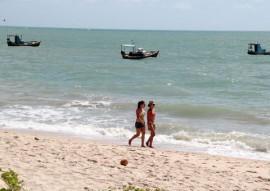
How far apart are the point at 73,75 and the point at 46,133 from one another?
2277 centimetres

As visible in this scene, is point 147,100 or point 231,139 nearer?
point 231,139

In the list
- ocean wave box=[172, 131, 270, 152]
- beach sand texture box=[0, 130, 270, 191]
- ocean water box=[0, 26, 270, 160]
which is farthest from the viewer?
ocean water box=[0, 26, 270, 160]

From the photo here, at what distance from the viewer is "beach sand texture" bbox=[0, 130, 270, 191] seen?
9.02 metres

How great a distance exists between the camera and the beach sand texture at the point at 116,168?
902 centimetres

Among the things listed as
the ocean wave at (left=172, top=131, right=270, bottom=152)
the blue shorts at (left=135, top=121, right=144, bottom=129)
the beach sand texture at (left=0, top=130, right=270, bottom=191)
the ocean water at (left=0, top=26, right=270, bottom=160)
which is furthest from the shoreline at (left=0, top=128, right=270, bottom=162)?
the blue shorts at (left=135, top=121, right=144, bottom=129)

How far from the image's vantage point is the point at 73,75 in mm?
39094

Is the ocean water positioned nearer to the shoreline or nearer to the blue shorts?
the shoreline

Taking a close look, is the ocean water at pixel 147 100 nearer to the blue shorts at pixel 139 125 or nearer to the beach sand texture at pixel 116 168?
the blue shorts at pixel 139 125

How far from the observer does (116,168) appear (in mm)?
10375

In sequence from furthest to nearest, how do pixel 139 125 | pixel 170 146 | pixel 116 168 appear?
pixel 170 146 < pixel 139 125 < pixel 116 168

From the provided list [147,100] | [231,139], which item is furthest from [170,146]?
[147,100]

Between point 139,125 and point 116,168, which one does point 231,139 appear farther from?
point 116,168

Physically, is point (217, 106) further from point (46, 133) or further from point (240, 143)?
point (46, 133)

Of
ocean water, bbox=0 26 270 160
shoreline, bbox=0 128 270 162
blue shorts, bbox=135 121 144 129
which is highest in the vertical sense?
blue shorts, bbox=135 121 144 129
